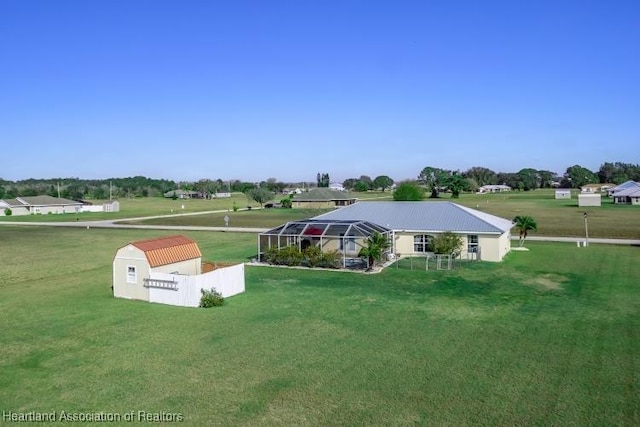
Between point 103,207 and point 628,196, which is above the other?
point 103,207

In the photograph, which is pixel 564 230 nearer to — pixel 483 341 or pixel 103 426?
pixel 483 341

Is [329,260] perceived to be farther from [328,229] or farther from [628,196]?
[628,196]

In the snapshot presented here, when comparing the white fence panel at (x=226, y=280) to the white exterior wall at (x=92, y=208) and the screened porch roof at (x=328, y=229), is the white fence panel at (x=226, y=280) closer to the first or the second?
the screened porch roof at (x=328, y=229)

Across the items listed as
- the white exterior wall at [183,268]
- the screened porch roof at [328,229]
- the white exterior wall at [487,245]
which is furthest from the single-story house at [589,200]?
the white exterior wall at [183,268]

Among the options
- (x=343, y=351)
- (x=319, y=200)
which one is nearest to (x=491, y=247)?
(x=343, y=351)

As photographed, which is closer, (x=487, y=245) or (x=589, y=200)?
(x=487, y=245)

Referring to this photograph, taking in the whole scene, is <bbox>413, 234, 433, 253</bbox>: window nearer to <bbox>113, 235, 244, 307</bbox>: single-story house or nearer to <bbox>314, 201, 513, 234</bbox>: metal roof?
<bbox>314, 201, 513, 234</bbox>: metal roof

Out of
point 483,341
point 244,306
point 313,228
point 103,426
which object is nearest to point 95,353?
point 103,426
